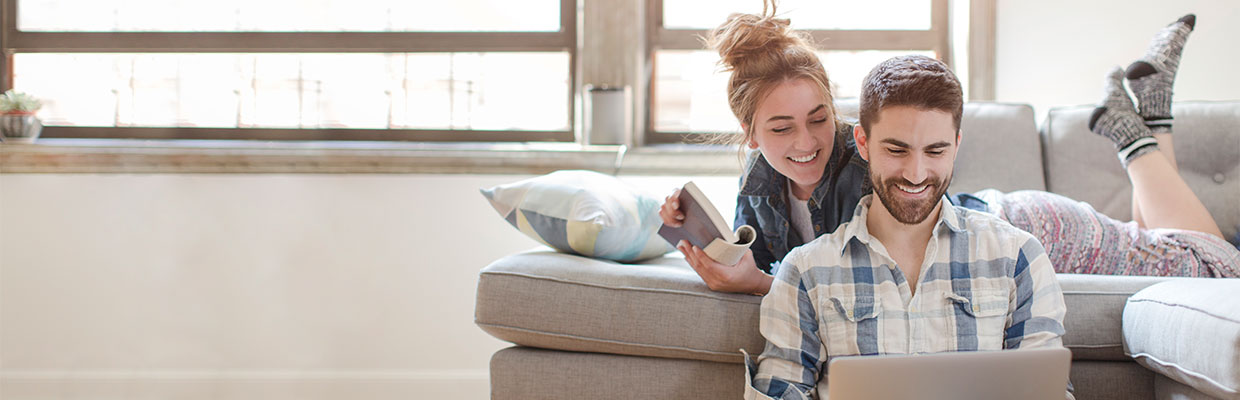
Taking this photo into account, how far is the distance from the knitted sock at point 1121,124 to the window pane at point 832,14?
0.97 metres

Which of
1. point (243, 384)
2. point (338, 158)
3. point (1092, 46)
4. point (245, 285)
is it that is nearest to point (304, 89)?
point (338, 158)

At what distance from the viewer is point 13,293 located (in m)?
2.51

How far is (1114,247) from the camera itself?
69.1 inches

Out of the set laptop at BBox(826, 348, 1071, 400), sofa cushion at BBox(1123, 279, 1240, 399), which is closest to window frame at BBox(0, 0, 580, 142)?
sofa cushion at BBox(1123, 279, 1240, 399)

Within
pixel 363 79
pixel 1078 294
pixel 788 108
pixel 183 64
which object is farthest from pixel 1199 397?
pixel 183 64

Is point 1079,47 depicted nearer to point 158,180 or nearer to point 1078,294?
point 1078,294

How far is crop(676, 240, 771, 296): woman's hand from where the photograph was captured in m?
1.44

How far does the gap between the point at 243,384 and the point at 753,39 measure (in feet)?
6.21

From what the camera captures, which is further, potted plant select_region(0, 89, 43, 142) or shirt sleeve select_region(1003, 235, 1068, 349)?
potted plant select_region(0, 89, 43, 142)

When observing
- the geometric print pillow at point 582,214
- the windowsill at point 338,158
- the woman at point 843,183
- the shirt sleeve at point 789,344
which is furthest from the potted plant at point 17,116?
the shirt sleeve at point 789,344

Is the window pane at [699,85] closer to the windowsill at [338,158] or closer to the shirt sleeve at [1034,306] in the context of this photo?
the windowsill at [338,158]

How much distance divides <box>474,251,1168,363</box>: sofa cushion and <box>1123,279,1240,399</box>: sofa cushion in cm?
6

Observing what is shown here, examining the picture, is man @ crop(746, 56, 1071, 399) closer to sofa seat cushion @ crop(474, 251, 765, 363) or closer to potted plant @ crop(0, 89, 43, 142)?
sofa seat cushion @ crop(474, 251, 765, 363)

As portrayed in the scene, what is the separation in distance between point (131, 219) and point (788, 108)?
203cm
